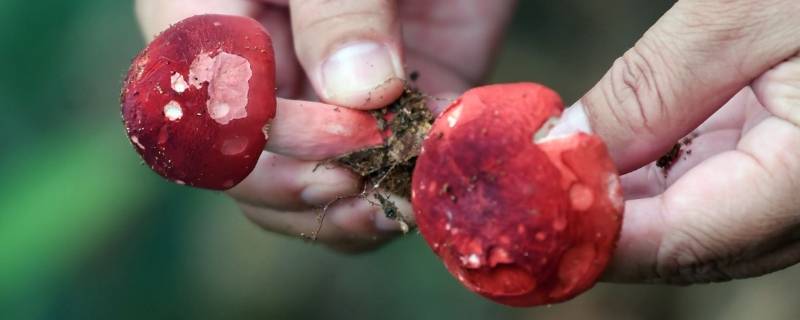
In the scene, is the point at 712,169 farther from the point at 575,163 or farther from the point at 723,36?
the point at 575,163

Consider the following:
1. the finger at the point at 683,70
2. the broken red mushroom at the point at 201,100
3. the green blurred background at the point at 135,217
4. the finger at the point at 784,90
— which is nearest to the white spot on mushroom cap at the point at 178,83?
the broken red mushroom at the point at 201,100

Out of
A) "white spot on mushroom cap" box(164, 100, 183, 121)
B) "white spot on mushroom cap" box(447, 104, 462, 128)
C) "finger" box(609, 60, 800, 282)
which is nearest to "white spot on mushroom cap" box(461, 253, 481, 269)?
"white spot on mushroom cap" box(447, 104, 462, 128)

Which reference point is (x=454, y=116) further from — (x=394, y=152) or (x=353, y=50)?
(x=353, y=50)

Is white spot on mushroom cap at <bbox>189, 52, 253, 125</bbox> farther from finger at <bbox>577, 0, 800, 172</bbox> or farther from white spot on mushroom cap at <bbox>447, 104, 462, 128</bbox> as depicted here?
finger at <bbox>577, 0, 800, 172</bbox>

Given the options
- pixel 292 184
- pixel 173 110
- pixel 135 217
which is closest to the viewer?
pixel 173 110

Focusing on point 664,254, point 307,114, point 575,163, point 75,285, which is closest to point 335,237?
point 307,114

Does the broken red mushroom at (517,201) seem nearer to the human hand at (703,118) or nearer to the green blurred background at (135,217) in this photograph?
the human hand at (703,118)

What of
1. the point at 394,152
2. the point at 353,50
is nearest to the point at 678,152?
the point at 394,152
